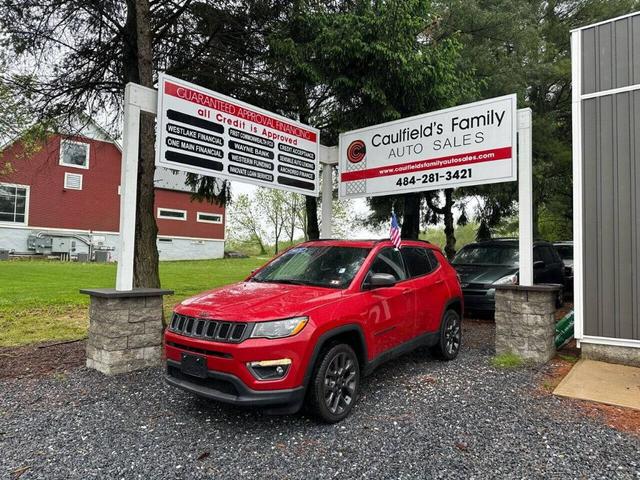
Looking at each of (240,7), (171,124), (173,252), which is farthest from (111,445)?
(173,252)

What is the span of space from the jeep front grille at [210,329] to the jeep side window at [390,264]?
1683mm

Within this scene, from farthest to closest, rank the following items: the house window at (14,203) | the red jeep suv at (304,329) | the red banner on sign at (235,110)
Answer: the house window at (14,203) < the red banner on sign at (235,110) < the red jeep suv at (304,329)

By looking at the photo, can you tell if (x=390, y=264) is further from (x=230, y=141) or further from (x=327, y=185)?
(x=327, y=185)

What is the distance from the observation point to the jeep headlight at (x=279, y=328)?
11.5 ft

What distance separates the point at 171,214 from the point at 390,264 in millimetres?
28763

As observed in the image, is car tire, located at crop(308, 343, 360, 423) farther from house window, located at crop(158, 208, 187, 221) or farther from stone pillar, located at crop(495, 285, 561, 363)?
house window, located at crop(158, 208, 187, 221)

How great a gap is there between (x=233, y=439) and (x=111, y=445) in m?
0.97

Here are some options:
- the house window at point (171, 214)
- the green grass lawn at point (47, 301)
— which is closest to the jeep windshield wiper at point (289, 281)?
the green grass lawn at point (47, 301)

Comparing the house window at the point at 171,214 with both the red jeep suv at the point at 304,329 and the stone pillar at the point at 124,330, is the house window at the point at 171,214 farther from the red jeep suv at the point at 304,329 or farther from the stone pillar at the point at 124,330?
the red jeep suv at the point at 304,329

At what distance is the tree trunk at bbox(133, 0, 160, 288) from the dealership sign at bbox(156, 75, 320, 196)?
1.39 metres

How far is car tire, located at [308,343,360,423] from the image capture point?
3.70 metres

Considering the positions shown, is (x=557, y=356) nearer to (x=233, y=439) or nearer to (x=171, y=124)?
(x=233, y=439)

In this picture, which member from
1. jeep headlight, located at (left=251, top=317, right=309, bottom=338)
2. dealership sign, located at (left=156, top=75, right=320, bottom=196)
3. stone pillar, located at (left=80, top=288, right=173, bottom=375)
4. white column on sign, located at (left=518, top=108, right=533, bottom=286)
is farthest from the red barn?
jeep headlight, located at (left=251, top=317, right=309, bottom=338)

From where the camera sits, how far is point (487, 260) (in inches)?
378
